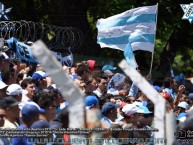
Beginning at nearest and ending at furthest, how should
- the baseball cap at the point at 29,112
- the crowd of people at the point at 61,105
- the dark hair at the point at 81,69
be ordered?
the crowd of people at the point at 61,105 < the baseball cap at the point at 29,112 < the dark hair at the point at 81,69

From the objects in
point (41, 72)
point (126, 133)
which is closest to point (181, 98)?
point (41, 72)

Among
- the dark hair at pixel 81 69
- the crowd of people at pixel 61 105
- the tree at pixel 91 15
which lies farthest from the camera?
the tree at pixel 91 15

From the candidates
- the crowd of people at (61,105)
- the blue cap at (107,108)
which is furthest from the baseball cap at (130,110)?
the blue cap at (107,108)

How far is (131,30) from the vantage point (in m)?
13.6

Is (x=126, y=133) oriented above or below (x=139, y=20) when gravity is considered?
below

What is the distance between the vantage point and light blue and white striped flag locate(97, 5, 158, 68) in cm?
1338

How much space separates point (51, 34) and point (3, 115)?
975 centimetres

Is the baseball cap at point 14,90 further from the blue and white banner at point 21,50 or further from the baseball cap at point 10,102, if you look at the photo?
the blue and white banner at point 21,50

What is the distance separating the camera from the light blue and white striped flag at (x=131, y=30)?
43.9 feet

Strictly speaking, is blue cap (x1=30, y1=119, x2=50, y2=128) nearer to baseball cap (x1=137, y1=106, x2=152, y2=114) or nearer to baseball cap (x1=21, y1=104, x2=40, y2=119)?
baseball cap (x1=21, y1=104, x2=40, y2=119)

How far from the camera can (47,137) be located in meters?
5.68

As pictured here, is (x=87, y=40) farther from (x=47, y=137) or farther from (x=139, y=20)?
(x=47, y=137)

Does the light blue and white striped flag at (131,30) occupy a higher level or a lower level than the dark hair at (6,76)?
higher

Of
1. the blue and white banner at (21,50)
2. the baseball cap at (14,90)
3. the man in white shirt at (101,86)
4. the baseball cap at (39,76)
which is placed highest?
the blue and white banner at (21,50)
